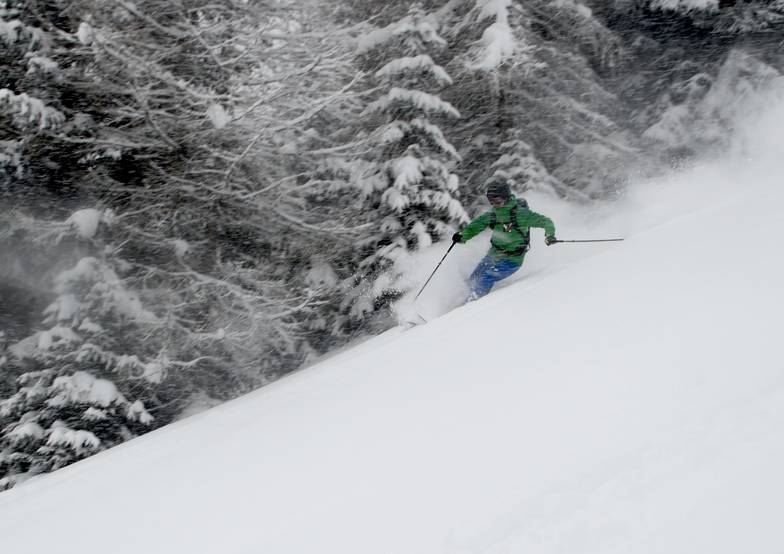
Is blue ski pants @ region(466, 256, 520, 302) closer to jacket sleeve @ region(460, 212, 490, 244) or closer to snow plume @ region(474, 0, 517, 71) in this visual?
jacket sleeve @ region(460, 212, 490, 244)

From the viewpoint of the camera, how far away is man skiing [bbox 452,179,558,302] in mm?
7891

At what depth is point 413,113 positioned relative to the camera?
9.96 metres

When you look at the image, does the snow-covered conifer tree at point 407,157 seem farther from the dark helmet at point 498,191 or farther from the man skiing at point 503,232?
the dark helmet at point 498,191

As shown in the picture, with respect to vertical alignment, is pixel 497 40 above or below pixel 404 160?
above

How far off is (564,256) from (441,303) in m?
2.18

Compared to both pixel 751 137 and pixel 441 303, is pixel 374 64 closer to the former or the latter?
pixel 441 303

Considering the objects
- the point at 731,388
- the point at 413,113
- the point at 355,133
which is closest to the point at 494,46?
the point at 413,113

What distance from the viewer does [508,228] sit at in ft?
26.7

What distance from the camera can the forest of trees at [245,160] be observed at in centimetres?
886

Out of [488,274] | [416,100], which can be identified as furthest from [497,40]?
[488,274]

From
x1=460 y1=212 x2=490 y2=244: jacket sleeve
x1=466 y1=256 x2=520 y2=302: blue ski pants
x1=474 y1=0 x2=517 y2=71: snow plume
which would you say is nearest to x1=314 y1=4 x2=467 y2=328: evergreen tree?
x1=474 y1=0 x2=517 y2=71: snow plume

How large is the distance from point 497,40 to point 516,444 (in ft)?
28.7

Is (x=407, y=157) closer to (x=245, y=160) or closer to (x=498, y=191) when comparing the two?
(x=498, y=191)

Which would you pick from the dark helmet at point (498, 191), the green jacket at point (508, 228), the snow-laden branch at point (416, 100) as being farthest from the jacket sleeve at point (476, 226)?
the snow-laden branch at point (416, 100)
